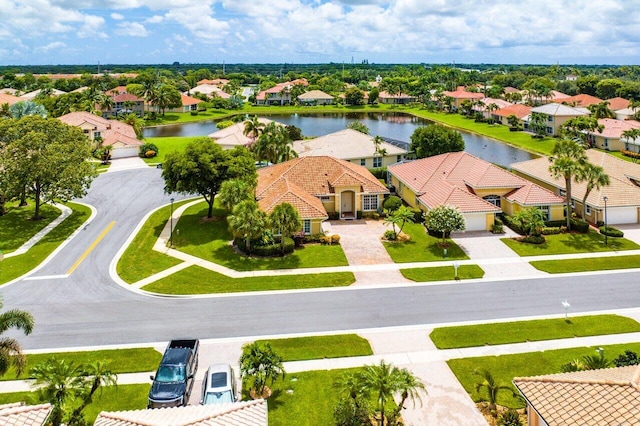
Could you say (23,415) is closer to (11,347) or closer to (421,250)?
(11,347)

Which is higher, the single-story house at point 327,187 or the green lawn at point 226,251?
the single-story house at point 327,187

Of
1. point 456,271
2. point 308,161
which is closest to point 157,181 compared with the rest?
point 308,161

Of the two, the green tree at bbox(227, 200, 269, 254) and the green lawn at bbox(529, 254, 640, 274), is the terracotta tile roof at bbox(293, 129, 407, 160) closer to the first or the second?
the green tree at bbox(227, 200, 269, 254)

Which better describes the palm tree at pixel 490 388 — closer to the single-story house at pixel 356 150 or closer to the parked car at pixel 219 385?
the parked car at pixel 219 385

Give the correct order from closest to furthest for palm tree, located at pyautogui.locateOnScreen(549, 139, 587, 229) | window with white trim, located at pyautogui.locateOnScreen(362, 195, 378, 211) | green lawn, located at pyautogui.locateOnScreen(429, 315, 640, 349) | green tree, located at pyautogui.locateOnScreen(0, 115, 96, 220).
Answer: green lawn, located at pyautogui.locateOnScreen(429, 315, 640, 349), palm tree, located at pyautogui.locateOnScreen(549, 139, 587, 229), green tree, located at pyautogui.locateOnScreen(0, 115, 96, 220), window with white trim, located at pyautogui.locateOnScreen(362, 195, 378, 211)

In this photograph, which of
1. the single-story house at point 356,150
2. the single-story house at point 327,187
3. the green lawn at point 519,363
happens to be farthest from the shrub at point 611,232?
the single-story house at point 356,150

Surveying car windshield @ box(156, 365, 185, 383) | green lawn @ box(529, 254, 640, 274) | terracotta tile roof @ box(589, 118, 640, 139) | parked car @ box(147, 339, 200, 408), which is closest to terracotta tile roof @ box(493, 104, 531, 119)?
terracotta tile roof @ box(589, 118, 640, 139)

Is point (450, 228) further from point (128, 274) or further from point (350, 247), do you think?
point (128, 274)

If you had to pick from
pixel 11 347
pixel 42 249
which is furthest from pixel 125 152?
pixel 11 347
